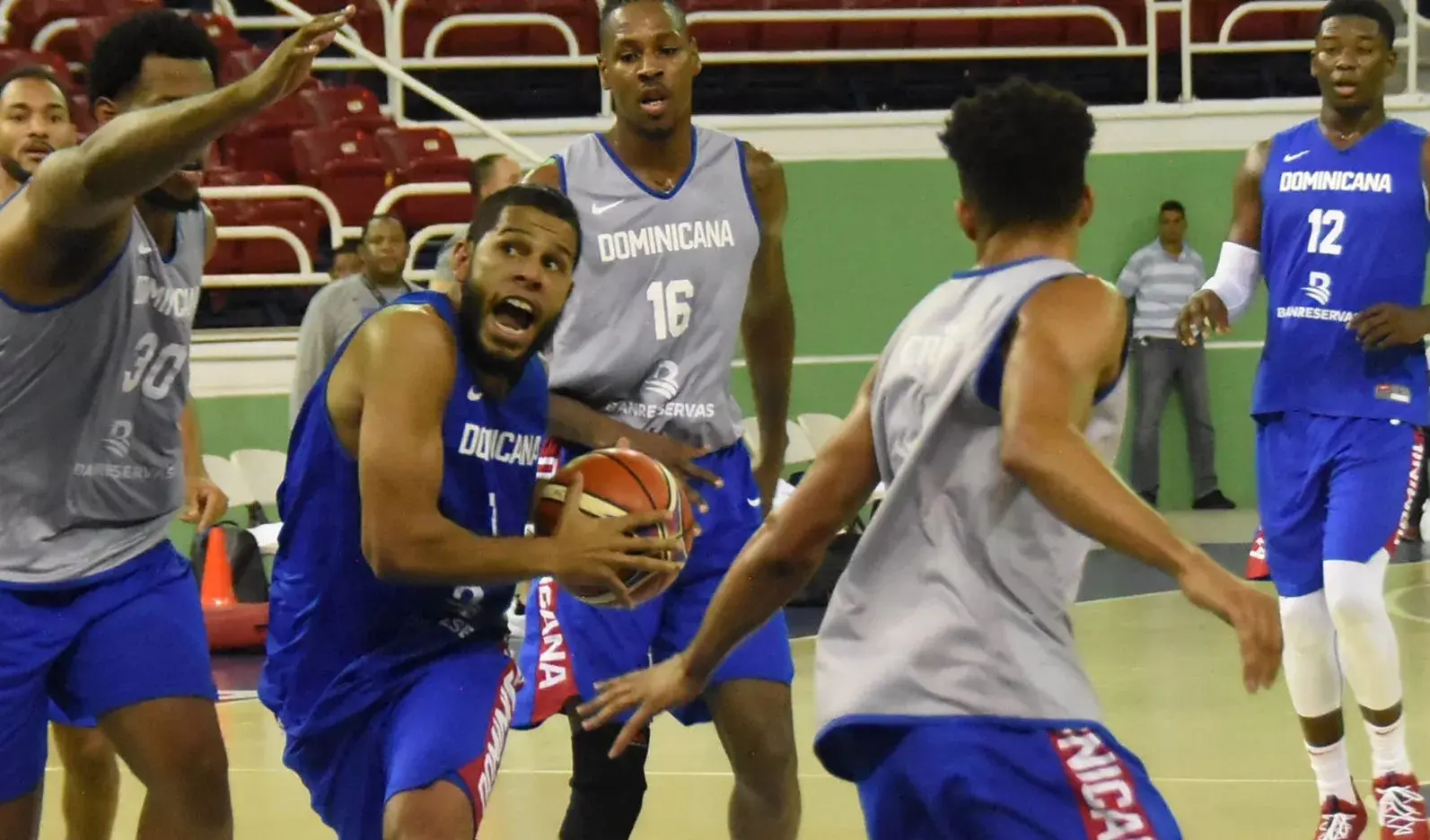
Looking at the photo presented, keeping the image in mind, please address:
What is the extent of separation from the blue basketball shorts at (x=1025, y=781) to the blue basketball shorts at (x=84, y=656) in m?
1.67

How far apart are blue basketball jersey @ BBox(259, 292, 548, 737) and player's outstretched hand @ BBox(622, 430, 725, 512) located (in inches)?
26.0

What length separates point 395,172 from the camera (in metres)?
11.9

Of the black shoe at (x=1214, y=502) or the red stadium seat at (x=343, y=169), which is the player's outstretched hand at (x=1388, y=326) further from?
the black shoe at (x=1214, y=502)

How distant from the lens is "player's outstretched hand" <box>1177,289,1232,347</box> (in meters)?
5.61

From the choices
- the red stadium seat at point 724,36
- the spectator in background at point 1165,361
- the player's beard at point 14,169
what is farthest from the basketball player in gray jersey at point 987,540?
the spectator in background at point 1165,361

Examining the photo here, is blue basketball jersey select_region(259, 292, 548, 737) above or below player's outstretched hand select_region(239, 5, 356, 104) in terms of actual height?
below

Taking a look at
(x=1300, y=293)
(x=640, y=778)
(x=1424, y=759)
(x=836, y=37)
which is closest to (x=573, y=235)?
(x=640, y=778)

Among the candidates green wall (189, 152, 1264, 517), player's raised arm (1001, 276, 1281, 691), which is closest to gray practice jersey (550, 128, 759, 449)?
player's raised arm (1001, 276, 1281, 691)

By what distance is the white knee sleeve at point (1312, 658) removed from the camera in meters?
5.48

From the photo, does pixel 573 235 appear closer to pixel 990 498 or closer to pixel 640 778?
pixel 990 498

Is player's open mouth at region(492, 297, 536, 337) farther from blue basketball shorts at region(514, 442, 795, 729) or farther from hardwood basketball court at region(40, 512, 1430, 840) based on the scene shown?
hardwood basketball court at region(40, 512, 1430, 840)

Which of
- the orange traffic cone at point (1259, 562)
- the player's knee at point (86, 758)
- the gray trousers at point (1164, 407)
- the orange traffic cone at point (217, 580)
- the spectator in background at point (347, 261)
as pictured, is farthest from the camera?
the gray trousers at point (1164, 407)

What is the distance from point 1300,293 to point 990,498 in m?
3.05

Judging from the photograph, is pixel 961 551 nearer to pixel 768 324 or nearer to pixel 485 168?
pixel 768 324
